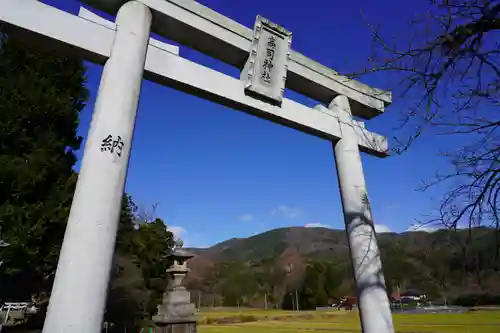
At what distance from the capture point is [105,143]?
267 centimetres

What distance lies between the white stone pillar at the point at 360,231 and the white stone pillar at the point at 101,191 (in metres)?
2.65

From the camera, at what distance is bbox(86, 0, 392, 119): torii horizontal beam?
3414 mm

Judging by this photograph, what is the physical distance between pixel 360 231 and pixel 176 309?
20.2ft

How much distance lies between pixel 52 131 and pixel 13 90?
1384 mm

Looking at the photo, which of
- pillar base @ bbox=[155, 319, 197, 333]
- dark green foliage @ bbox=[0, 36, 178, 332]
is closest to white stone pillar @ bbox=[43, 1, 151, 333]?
dark green foliage @ bbox=[0, 36, 178, 332]

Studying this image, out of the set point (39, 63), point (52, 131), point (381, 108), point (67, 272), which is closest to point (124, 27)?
point (67, 272)

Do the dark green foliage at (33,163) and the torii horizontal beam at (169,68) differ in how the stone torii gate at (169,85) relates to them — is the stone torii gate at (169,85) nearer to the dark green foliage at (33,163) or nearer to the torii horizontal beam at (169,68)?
the torii horizontal beam at (169,68)

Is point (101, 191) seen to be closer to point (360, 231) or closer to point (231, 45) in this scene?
point (231, 45)

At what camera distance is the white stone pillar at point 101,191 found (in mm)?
2283

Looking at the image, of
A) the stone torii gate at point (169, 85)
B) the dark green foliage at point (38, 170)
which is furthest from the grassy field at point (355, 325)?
the stone torii gate at point (169, 85)

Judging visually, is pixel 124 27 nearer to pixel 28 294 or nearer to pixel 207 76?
pixel 207 76

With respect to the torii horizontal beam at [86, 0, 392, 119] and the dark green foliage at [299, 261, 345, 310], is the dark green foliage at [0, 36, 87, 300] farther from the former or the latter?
the dark green foliage at [299, 261, 345, 310]

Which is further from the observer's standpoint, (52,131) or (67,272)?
(52,131)

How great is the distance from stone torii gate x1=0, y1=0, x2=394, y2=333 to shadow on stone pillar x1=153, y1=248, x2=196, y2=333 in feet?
19.5
